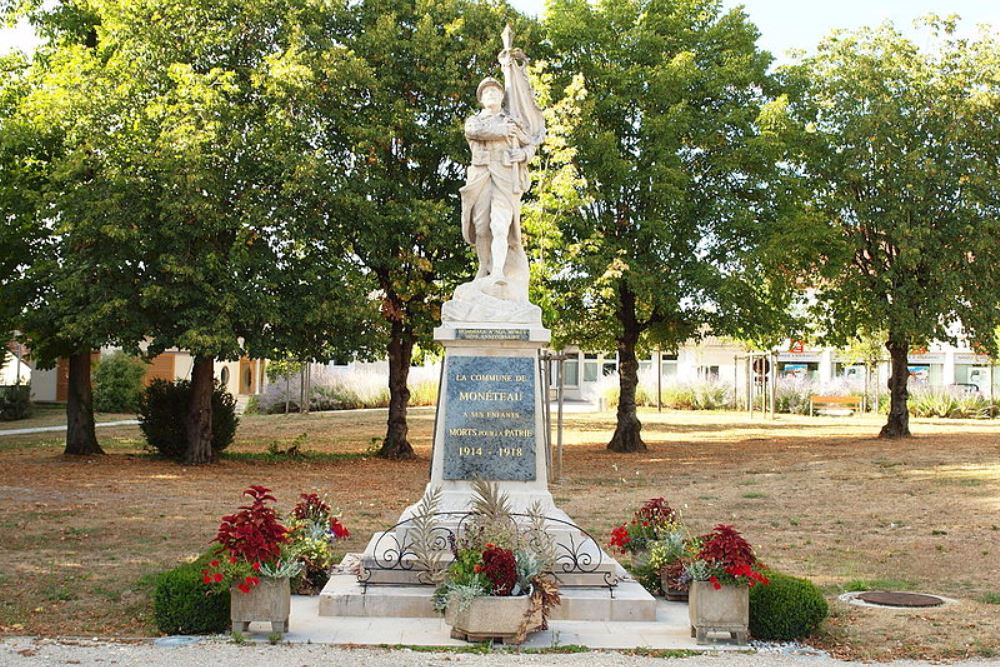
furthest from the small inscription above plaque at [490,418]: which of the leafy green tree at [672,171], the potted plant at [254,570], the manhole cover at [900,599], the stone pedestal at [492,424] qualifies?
the leafy green tree at [672,171]

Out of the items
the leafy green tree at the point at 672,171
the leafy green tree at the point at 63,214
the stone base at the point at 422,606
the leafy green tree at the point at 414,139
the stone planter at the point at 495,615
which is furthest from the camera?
the leafy green tree at the point at 672,171

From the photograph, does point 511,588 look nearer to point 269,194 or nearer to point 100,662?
point 100,662

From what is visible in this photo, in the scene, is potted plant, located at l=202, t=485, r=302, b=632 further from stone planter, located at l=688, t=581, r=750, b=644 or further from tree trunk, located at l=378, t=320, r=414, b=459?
tree trunk, located at l=378, t=320, r=414, b=459

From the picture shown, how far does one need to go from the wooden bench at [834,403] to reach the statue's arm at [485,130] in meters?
34.1

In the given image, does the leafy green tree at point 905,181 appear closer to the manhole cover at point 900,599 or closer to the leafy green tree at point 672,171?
the leafy green tree at point 672,171

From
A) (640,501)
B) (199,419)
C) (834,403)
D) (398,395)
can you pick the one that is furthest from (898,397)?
(199,419)

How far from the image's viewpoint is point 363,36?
73.0 feet

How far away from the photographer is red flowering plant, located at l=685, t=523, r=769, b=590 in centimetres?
741

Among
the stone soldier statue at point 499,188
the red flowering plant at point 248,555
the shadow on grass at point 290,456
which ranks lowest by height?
the shadow on grass at point 290,456

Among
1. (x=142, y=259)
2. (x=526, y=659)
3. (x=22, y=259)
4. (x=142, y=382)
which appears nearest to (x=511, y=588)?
(x=526, y=659)

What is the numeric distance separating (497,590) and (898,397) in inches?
957

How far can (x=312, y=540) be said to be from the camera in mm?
9430

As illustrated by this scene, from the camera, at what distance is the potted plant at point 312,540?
9.22 metres

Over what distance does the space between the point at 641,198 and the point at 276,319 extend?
903 centimetres
